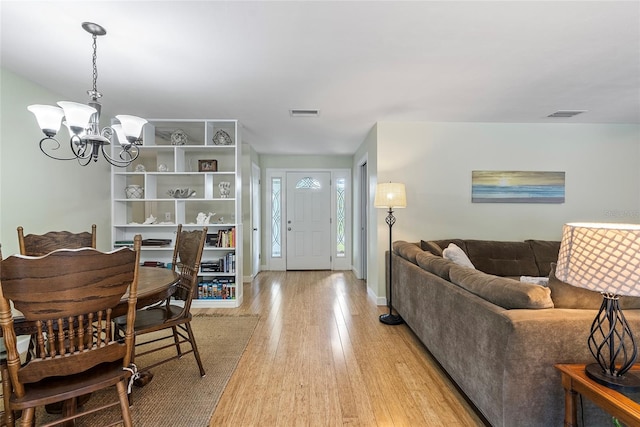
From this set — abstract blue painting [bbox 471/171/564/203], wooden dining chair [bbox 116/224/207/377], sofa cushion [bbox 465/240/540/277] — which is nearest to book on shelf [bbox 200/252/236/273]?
wooden dining chair [bbox 116/224/207/377]

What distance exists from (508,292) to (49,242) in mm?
2926

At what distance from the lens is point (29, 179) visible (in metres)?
2.65

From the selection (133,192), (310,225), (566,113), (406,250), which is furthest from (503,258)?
(133,192)

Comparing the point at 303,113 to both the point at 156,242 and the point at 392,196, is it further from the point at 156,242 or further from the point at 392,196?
the point at 156,242

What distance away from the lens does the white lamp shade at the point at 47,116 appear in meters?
1.72

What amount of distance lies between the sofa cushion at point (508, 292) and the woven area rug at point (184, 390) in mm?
1729

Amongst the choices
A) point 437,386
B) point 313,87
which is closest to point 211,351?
point 437,386

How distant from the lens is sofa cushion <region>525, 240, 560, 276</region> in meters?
3.44

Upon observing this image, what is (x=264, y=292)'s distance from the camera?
4312mm

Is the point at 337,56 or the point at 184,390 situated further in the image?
the point at 337,56

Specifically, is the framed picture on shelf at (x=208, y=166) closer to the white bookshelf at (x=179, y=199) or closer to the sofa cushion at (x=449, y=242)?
the white bookshelf at (x=179, y=199)

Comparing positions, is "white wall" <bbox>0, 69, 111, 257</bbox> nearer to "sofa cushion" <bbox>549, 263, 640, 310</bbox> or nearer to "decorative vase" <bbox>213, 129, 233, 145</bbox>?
"decorative vase" <bbox>213, 129, 233, 145</bbox>

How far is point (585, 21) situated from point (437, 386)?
245cm

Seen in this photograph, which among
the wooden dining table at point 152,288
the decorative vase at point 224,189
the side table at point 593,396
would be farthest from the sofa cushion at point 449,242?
the wooden dining table at point 152,288
